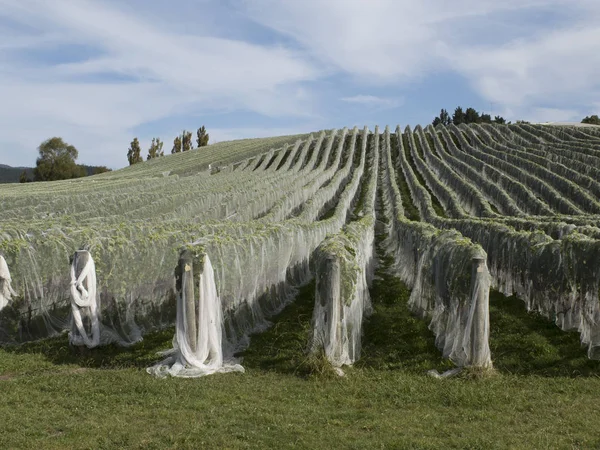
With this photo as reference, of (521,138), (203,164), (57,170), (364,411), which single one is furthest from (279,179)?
(57,170)

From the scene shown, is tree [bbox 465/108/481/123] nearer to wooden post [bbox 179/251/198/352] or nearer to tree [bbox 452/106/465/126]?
tree [bbox 452/106/465/126]

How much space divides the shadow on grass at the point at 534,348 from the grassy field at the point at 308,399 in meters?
0.04

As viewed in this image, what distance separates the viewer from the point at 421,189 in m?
41.6

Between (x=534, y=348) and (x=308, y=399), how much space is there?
506 cm

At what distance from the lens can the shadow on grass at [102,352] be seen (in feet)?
37.0

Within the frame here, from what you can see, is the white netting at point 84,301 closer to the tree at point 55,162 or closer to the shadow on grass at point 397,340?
the shadow on grass at point 397,340

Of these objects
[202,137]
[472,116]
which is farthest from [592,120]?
[202,137]

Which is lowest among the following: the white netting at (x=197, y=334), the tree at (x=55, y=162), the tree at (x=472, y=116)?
the white netting at (x=197, y=334)

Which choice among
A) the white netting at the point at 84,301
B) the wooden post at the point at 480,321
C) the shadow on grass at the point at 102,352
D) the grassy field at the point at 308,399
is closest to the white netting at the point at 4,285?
the shadow on grass at the point at 102,352

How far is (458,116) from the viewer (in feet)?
344

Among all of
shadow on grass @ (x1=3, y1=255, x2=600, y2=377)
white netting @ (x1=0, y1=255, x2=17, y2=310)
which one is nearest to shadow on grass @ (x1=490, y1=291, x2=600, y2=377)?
shadow on grass @ (x1=3, y1=255, x2=600, y2=377)

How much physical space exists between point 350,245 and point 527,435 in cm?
685

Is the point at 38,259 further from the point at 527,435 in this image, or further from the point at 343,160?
the point at 343,160

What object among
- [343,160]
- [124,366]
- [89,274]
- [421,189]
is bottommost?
[124,366]
